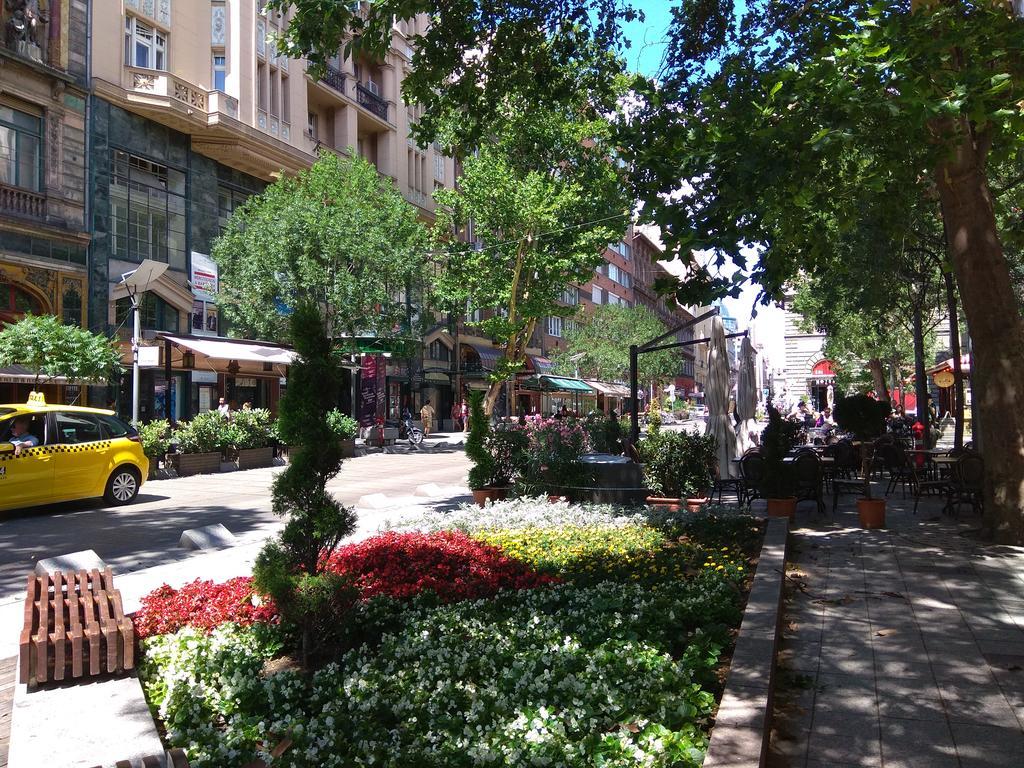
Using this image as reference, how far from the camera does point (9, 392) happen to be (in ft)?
68.1

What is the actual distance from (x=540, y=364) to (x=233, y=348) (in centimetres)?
3106

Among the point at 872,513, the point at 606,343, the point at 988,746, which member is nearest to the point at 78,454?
the point at 872,513

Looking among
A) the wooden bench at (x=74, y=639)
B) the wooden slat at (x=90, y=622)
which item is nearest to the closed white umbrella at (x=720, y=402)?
the wooden slat at (x=90, y=622)

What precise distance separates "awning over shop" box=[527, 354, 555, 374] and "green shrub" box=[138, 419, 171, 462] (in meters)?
32.6

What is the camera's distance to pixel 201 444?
18.7 meters

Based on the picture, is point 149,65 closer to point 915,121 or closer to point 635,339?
point 915,121

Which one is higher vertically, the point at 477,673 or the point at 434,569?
the point at 434,569

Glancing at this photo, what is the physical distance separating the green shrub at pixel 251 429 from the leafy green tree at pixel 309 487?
1607 centimetres

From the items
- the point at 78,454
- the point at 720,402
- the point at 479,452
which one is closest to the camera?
the point at 479,452

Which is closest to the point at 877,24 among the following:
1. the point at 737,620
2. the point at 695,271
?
the point at 695,271

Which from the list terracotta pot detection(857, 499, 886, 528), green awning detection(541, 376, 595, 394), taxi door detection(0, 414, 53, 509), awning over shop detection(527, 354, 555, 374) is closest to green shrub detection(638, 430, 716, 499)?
terracotta pot detection(857, 499, 886, 528)

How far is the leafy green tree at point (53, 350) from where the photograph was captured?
51.2 ft

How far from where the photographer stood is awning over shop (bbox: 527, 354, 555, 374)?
51281 millimetres

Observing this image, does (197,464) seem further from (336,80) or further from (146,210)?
(336,80)
